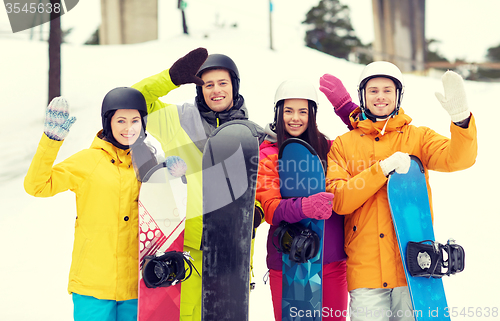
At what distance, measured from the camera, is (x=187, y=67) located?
2.54m

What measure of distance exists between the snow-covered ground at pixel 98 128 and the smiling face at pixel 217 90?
2434mm

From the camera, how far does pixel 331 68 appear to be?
45.0 feet

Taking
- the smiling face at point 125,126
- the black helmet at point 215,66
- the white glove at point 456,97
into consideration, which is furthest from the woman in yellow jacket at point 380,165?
the smiling face at point 125,126

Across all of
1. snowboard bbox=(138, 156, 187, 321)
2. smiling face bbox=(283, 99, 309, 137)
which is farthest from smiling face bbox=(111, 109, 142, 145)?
smiling face bbox=(283, 99, 309, 137)

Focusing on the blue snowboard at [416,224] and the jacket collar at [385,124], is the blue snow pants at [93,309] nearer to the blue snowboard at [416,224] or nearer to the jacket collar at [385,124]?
the blue snowboard at [416,224]

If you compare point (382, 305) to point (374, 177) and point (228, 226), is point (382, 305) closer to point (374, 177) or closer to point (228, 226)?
point (374, 177)

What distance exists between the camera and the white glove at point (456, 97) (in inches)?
85.0

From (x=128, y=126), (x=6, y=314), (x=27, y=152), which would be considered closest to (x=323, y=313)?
(x=128, y=126)

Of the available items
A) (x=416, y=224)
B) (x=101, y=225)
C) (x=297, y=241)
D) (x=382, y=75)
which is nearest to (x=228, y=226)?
(x=297, y=241)

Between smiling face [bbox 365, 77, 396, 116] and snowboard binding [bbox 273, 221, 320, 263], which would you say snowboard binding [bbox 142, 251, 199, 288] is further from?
smiling face [bbox 365, 77, 396, 116]

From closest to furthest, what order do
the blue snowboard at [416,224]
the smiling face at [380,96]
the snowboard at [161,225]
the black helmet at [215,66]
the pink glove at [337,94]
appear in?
the blue snowboard at [416,224] → the snowboard at [161,225] → the smiling face at [380,96] → the black helmet at [215,66] → the pink glove at [337,94]

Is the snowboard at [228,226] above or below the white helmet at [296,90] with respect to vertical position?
below

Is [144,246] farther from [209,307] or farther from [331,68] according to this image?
[331,68]

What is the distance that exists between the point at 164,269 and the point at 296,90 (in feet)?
4.36
